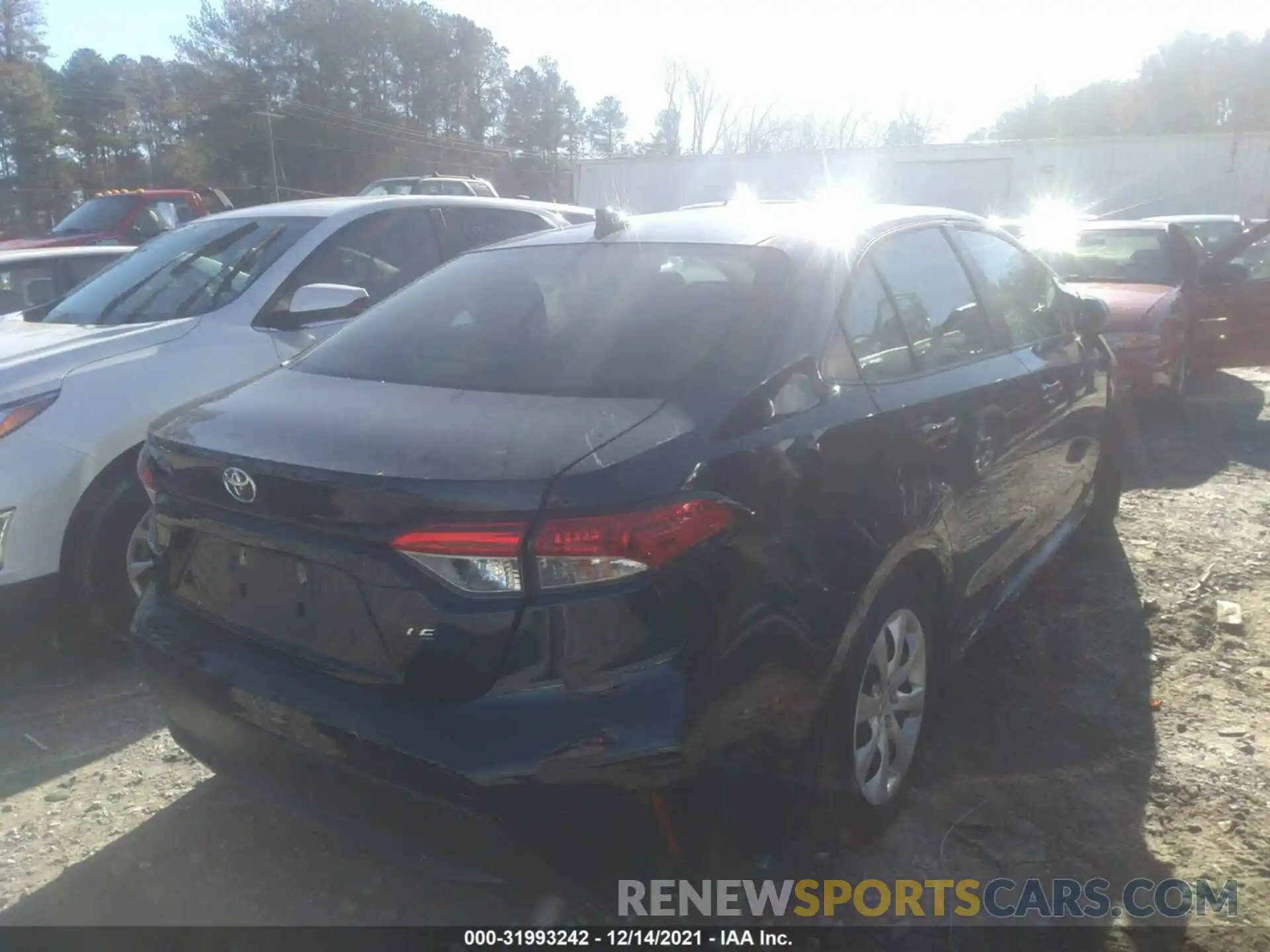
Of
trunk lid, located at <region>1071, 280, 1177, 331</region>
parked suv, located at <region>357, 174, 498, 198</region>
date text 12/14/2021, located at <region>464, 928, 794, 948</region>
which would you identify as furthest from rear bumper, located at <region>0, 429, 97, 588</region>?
parked suv, located at <region>357, 174, 498, 198</region>

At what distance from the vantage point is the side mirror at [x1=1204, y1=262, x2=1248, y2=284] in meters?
8.23

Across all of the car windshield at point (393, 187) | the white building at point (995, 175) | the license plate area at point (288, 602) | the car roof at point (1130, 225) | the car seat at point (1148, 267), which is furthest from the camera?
the white building at point (995, 175)

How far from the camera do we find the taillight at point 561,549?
6.50ft

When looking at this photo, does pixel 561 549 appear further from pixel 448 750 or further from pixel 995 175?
pixel 995 175

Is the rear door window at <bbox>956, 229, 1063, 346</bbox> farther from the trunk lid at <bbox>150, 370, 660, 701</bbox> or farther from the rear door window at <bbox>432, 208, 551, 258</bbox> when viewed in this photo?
the rear door window at <bbox>432, 208, 551, 258</bbox>

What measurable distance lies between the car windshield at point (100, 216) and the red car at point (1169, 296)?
10.5 metres

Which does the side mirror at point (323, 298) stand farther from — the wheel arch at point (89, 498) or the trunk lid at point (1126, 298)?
the trunk lid at point (1126, 298)

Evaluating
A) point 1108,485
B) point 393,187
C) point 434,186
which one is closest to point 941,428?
point 1108,485

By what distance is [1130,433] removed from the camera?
7.93 metres

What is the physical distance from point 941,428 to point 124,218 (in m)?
12.1

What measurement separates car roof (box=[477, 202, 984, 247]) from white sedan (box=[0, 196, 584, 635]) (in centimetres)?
122

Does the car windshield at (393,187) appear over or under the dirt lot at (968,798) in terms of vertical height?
over

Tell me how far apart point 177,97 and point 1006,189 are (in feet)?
118

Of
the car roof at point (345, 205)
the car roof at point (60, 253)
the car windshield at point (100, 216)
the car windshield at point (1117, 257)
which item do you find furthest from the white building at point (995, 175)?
the car roof at point (345, 205)
